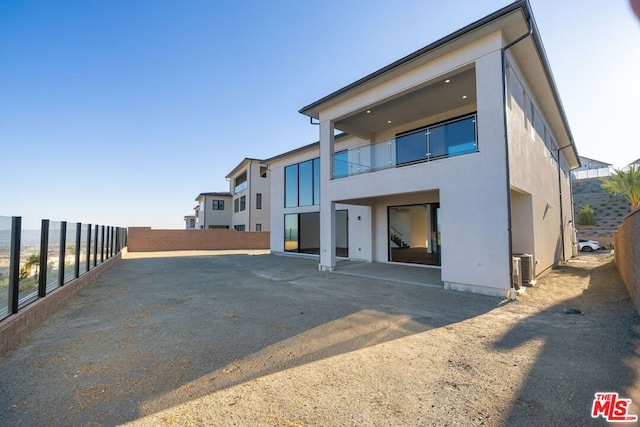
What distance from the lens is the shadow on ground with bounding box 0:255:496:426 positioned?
2.54 metres

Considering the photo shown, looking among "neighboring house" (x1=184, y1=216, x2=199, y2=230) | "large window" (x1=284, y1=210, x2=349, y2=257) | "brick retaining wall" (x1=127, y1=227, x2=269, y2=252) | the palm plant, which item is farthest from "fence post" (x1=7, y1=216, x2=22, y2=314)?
"neighboring house" (x1=184, y1=216, x2=199, y2=230)

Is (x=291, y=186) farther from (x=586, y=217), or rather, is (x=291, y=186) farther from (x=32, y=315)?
(x=586, y=217)

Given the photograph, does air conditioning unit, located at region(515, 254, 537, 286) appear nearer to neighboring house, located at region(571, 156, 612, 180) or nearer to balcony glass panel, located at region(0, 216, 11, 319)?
balcony glass panel, located at region(0, 216, 11, 319)

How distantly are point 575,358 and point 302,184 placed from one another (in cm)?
1332

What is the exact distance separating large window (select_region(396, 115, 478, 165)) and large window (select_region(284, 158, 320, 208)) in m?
6.76

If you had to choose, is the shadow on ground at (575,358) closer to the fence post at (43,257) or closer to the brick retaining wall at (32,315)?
the brick retaining wall at (32,315)

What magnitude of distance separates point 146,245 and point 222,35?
17.7 meters

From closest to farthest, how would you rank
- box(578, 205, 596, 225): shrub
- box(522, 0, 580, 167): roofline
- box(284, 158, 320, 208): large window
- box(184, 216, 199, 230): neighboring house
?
box(522, 0, 580, 167): roofline
box(284, 158, 320, 208): large window
box(578, 205, 596, 225): shrub
box(184, 216, 199, 230): neighboring house

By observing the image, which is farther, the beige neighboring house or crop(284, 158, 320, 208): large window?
the beige neighboring house

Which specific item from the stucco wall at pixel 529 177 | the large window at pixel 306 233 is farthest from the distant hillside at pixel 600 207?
the large window at pixel 306 233

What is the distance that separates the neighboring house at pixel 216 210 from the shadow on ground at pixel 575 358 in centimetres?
3107

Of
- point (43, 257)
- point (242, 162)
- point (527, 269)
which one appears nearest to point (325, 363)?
point (43, 257)

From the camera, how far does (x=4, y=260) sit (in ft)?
13.3

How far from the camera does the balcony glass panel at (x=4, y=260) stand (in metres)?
3.82
